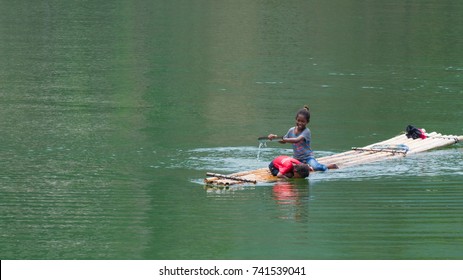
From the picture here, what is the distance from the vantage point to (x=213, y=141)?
2112cm

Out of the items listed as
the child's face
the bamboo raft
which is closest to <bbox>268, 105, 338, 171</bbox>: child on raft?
the child's face

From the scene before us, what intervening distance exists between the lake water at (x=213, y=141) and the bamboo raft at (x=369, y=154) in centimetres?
19

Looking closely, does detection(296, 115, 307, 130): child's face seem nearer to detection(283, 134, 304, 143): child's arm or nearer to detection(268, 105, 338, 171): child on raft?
detection(268, 105, 338, 171): child on raft

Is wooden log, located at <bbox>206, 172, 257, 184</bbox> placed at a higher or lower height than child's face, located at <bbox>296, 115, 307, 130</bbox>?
lower

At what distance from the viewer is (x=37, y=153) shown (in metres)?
19.7

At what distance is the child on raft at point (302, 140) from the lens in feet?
59.7

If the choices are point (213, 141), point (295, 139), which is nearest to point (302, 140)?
point (295, 139)

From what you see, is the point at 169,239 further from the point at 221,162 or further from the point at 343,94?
the point at 343,94

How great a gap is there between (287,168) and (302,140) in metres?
0.69

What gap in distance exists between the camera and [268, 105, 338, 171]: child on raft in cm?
1820

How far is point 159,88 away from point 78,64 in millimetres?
5566

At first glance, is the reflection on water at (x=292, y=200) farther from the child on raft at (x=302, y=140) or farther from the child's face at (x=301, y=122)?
the child's face at (x=301, y=122)

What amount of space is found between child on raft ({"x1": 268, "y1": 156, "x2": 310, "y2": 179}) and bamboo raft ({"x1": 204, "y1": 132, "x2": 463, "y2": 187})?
0.11m

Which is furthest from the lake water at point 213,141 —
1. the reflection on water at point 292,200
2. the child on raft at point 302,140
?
the child on raft at point 302,140
